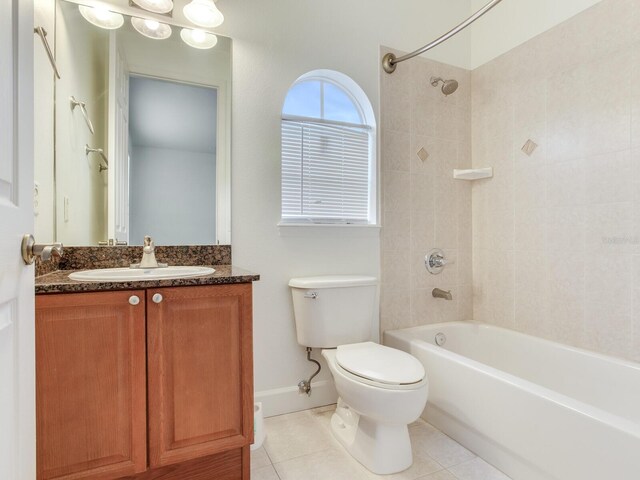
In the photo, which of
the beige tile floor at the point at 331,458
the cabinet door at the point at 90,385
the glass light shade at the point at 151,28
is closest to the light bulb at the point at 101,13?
the glass light shade at the point at 151,28

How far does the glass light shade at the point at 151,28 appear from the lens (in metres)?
1.65

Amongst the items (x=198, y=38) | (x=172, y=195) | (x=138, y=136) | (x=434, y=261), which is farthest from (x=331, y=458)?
(x=198, y=38)

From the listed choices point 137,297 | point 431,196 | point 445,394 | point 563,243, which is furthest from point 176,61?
point 563,243

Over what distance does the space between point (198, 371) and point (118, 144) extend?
1114 mm

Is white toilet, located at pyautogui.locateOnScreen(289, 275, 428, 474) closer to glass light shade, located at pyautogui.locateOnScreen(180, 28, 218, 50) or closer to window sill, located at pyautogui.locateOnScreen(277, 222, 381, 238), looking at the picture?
window sill, located at pyautogui.locateOnScreen(277, 222, 381, 238)

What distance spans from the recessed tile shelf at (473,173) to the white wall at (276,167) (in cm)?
80

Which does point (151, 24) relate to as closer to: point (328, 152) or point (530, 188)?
point (328, 152)

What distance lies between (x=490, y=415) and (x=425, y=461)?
35 cm

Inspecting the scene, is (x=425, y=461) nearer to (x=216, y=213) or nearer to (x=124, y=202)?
(x=216, y=213)

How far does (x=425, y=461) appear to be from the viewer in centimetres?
152

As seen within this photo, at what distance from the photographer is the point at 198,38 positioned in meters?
1.75

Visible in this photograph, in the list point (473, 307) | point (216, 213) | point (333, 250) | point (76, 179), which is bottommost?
point (473, 307)

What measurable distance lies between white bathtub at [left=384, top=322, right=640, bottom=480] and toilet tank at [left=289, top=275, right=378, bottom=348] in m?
0.32

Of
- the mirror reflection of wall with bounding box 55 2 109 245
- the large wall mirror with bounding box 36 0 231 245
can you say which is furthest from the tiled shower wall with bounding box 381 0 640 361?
the mirror reflection of wall with bounding box 55 2 109 245
